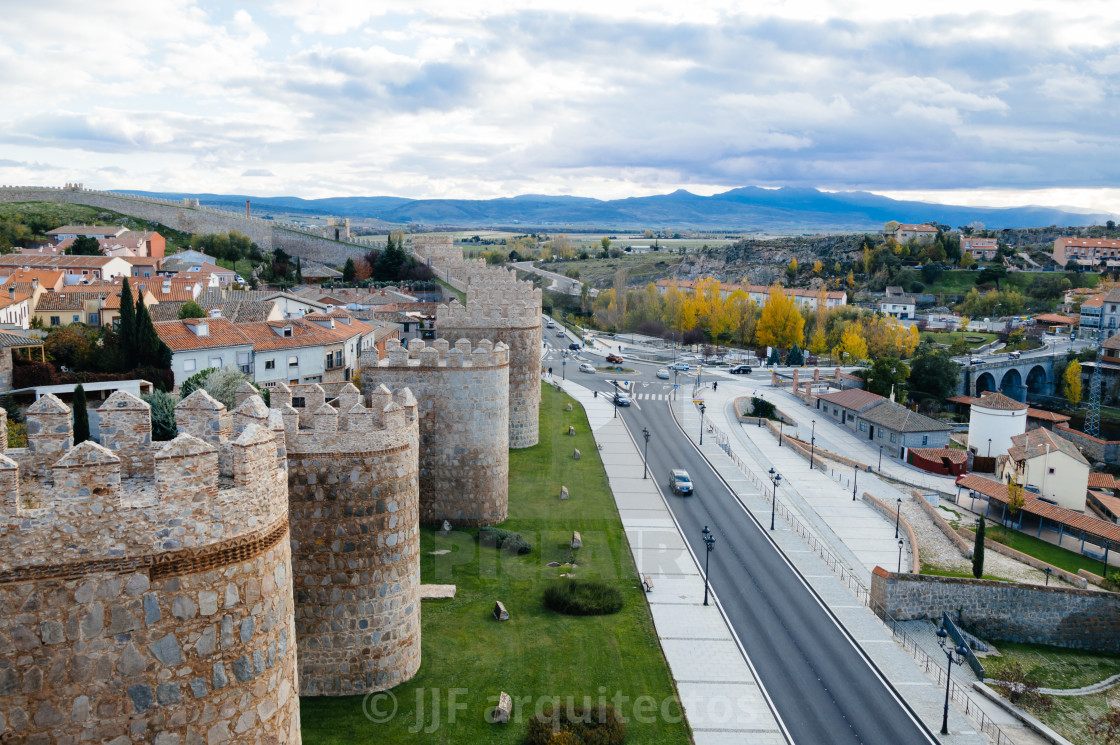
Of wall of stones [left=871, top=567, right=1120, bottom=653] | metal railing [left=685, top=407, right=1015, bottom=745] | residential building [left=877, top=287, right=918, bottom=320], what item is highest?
residential building [left=877, top=287, right=918, bottom=320]

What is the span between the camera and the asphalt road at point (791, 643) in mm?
18234

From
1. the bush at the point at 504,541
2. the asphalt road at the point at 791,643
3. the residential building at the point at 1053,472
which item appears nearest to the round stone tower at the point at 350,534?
the bush at the point at 504,541

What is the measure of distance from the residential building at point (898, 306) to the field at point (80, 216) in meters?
89.9

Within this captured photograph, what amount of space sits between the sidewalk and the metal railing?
544cm

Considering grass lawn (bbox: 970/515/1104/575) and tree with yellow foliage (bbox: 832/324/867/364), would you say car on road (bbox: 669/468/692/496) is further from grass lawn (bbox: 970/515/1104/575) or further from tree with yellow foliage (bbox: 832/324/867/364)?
tree with yellow foliage (bbox: 832/324/867/364)

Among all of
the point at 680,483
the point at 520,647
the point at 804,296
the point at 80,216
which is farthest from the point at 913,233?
the point at 520,647

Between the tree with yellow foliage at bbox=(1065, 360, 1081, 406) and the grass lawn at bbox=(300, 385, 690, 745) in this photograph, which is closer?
the grass lawn at bbox=(300, 385, 690, 745)

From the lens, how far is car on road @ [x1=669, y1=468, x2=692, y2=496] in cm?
3422

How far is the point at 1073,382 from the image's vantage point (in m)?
73.9

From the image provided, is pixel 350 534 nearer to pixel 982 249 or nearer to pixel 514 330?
pixel 514 330

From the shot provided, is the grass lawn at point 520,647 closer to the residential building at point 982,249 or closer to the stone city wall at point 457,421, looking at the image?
the stone city wall at point 457,421

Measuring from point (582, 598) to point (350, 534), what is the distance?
29.0ft

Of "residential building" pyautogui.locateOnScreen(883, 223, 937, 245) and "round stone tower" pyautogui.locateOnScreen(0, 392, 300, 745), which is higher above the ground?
"residential building" pyautogui.locateOnScreen(883, 223, 937, 245)

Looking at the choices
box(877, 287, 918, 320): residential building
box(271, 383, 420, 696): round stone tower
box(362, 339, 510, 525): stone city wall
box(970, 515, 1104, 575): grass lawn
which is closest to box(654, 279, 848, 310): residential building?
box(877, 287, 918, 320): residential building
